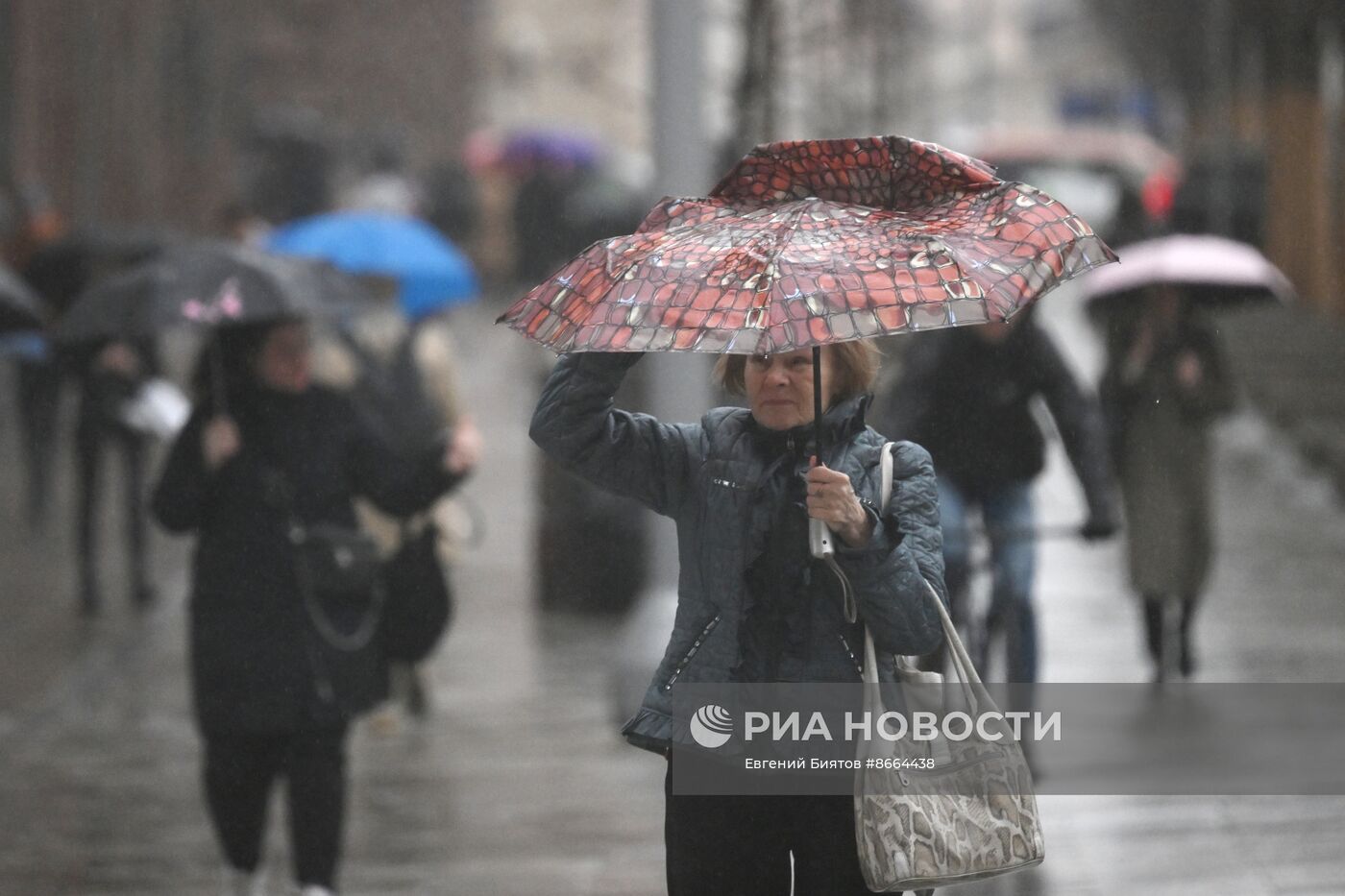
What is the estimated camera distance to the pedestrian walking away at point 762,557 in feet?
13.1

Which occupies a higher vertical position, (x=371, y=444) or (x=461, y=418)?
(x=371, y=444)

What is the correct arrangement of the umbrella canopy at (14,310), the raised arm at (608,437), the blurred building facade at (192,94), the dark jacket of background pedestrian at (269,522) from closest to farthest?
the raised arm at (608,437) → the dark jacket of background pedestrian at (269,522) → the umbrella canopy at (14,310) → the blurred building facade at (192,94)

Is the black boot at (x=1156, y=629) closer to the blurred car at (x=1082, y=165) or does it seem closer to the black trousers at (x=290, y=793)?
the black trousers at (x=290, y=793)

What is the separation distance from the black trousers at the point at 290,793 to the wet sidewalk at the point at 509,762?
51 cm

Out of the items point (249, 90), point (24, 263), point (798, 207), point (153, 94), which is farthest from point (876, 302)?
point (249, 90)

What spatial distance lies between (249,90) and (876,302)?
32.1 m

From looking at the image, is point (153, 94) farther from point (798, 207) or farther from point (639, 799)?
point (798, 207)

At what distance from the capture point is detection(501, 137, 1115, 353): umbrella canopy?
3.57 metres

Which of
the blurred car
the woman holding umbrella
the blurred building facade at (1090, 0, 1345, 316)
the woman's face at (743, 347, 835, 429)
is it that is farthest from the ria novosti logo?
the blurred car

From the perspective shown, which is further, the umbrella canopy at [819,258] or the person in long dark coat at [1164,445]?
the person in long dark coat at [1164,445]

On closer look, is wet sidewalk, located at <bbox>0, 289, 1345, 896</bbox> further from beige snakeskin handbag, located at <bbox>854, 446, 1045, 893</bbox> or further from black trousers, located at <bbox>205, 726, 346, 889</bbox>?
beige snakeskin handbag, located at <bbox>854, 446, 1045, 893</bbox>

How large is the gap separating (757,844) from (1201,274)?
5488mm

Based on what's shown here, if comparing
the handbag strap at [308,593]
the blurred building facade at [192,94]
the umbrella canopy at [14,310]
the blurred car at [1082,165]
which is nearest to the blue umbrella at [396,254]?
the umbrella canopy at [14,310]

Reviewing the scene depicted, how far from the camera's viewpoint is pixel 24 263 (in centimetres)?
1314
